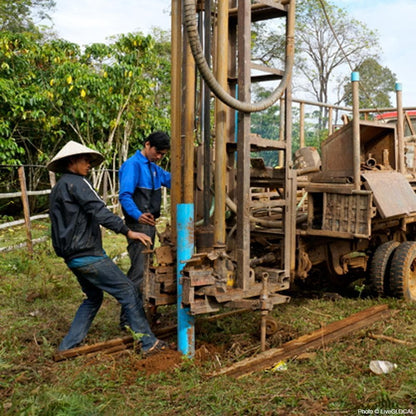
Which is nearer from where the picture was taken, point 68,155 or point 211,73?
point 211,73

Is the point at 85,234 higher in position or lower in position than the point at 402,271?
higher

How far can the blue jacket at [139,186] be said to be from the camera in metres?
4.88

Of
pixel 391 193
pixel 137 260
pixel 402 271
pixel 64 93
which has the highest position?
pixel 64 93

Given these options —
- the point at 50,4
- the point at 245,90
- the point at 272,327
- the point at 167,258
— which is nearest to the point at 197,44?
the point at 245,90

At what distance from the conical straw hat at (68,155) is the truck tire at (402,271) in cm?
364

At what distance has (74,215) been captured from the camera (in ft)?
14.0

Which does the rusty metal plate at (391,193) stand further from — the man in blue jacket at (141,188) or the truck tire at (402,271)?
the man in blue jacket at (141,188)

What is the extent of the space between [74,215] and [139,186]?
0.92 m

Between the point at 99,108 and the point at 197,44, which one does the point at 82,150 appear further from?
the point at 99,108

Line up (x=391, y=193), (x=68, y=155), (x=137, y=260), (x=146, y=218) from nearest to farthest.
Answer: (x=68, y=155)
(x=146, y=218)
(x=137, y=260)
(x=391, y=193)

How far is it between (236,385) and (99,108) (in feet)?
33.2

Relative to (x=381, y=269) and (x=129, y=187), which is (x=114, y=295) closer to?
(x=129, y=187)

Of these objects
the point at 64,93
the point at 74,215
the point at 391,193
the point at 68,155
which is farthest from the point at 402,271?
the point at 64,93

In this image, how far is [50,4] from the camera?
2420 cm
